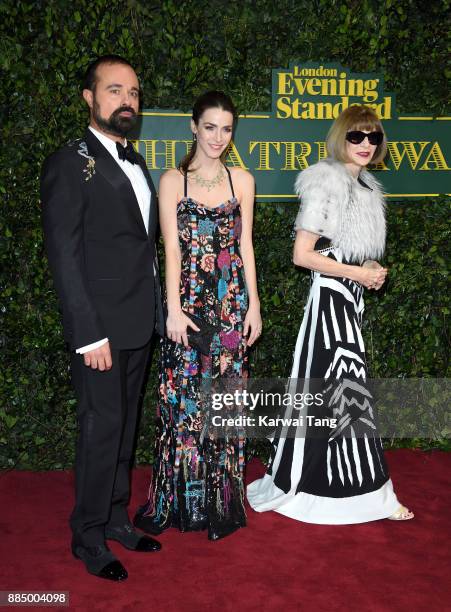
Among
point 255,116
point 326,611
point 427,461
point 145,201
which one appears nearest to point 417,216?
point 255,116

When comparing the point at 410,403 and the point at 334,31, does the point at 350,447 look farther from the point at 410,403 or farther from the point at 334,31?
the point at 334,31

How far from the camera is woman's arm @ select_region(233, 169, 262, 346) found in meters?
3.39

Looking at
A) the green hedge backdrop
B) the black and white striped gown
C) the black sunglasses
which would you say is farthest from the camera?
the green hedge backdrop

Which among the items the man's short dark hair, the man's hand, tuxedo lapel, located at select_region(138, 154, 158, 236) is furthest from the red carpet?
the man's short dark hair

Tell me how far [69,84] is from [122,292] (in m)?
1.54

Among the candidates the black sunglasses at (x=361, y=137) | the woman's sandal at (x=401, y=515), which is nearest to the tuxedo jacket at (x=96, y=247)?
the black sunglasses at (x=361, y=137)

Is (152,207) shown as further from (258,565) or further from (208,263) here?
(258,565)

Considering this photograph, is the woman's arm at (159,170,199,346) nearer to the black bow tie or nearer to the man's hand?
the black bow tie

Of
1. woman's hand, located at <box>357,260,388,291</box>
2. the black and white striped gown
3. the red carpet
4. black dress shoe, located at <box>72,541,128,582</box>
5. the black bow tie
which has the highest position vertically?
the black bow tie

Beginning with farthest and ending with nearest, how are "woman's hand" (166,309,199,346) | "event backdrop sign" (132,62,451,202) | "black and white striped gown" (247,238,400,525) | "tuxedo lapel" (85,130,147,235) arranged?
1. "event backdrop sign" (132,62,451,202)
2. "black and white striped gown" (247,238,400,525)
3. "woman's hand" (166,309,199,346)
4. "tuxedo lapel" (85,130,147,235)

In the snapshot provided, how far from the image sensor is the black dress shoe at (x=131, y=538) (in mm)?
3312

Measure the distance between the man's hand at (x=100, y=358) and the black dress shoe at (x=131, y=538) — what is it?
3.03ft

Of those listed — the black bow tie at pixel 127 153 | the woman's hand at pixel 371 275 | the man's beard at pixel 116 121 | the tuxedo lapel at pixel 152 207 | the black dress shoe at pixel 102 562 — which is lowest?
the black dress shoe at pixel 102 562

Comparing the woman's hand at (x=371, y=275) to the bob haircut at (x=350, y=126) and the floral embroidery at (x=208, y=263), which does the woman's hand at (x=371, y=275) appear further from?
the floral embroidery at (x=208, y=263)
